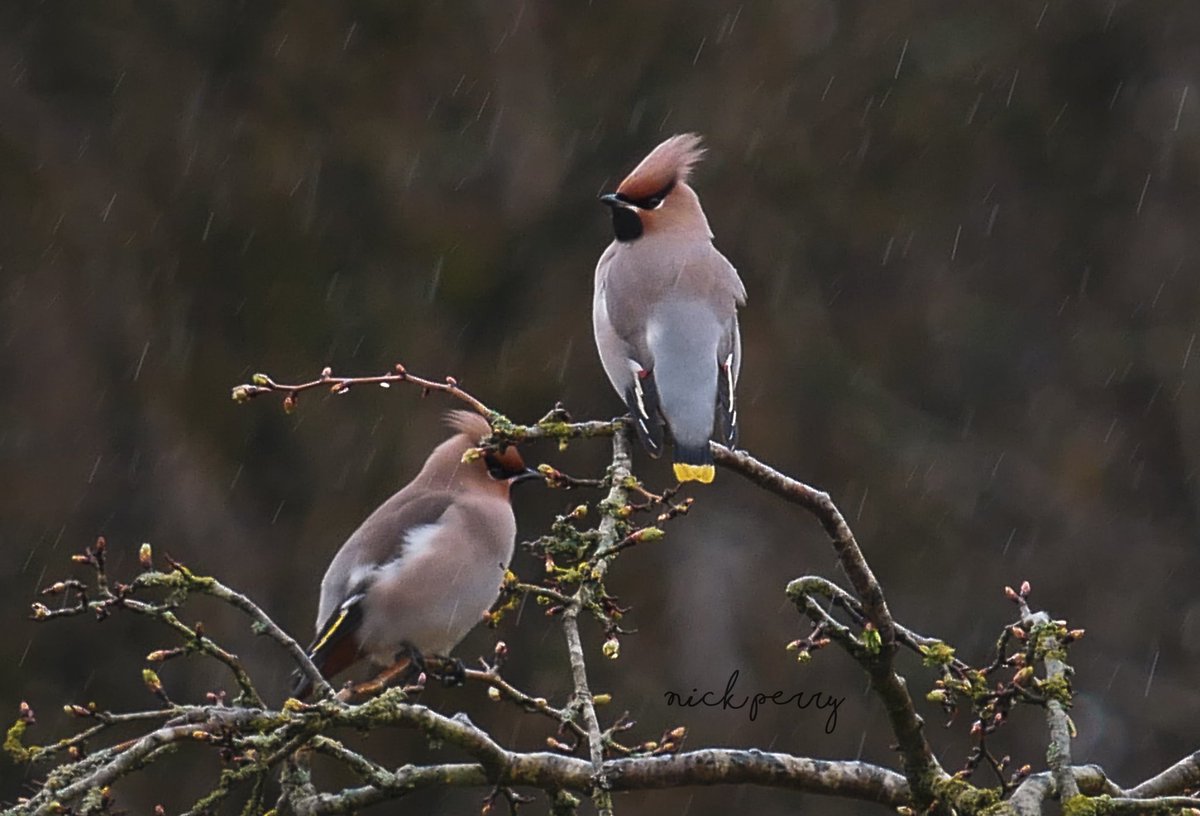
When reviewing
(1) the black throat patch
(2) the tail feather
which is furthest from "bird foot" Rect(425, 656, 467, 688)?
(1) the black throat patch

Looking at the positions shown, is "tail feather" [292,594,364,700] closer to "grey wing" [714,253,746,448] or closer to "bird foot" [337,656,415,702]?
"bird foot" [337,656,415,702]

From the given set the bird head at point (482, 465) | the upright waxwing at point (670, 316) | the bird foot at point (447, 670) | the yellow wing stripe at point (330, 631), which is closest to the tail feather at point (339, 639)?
the yellow wing stripe at point (330, 631)

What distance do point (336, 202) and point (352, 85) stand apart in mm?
682

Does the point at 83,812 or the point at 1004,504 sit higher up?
the point at 83,812

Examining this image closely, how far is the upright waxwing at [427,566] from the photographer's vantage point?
539cm

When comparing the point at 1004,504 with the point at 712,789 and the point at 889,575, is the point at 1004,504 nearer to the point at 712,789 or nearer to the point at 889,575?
the point at 889,575

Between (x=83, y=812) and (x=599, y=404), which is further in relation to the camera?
(x=599, y=404)

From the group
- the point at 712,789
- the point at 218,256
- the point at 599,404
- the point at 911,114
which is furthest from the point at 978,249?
the point at 218,256

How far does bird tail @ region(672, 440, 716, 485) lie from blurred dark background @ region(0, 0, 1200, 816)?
464 cm

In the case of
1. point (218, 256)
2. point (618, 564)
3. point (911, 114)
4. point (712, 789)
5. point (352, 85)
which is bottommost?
point (712, 789)

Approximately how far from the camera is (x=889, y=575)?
9734 mm

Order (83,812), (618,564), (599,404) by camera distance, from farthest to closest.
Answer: (618,564), (599,404), (83,812)

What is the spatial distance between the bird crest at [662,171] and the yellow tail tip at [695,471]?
139 cm

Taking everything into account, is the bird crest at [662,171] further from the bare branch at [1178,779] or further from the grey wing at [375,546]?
the bare branch at [1178,779]
